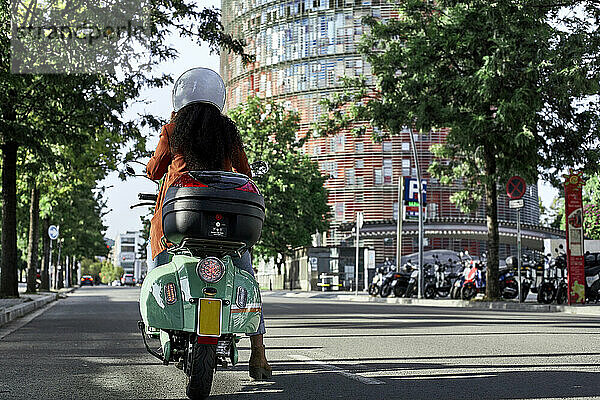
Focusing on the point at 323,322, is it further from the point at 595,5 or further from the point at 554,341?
the point at 595,5

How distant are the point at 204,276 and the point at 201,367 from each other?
50cm

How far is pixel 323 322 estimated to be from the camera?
14.3 m

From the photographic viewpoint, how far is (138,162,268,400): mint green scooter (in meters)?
4.63

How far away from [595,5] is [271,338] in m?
13.5

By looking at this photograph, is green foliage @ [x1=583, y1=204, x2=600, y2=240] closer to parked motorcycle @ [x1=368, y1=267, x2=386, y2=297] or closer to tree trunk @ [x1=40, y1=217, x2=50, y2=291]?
parked motorcycle @ [x1=368, y1=267, x2=386, y2=297]

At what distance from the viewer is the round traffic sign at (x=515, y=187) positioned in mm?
23003

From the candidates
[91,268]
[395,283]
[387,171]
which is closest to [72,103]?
[395,283]

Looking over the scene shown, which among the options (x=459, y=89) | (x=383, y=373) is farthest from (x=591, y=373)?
(x=459, y=89)

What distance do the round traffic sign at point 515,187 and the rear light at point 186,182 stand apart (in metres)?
19.2

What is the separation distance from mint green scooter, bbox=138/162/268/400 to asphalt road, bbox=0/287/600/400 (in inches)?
30.9

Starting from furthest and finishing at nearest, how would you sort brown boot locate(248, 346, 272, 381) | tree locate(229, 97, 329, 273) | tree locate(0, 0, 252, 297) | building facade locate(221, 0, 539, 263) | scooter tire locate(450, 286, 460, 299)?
building facade locate(221, 0, 539, 263) < tree locate(229, 97, 329, 273) < scooter tire locate(450, 286, 460, 299) < tree locate(0, 0, 252, 297) < brown boot locate(248, 346, 272, 381)

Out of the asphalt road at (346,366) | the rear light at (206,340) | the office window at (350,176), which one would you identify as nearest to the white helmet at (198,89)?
the rear light at (206,340)

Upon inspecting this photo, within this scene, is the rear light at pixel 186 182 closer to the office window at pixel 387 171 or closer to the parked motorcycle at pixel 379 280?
the parked motorcycle at pixel 379 280

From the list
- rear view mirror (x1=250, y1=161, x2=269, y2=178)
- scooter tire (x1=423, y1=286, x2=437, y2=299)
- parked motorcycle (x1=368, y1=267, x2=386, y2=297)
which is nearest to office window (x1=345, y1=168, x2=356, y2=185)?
parked motorcycle (x1=368, y1=267, x2=386, y2=297)
